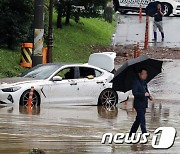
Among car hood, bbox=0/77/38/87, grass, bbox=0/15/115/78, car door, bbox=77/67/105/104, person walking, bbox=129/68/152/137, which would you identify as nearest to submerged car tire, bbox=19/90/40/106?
car hood, bbox=0/77/38/87

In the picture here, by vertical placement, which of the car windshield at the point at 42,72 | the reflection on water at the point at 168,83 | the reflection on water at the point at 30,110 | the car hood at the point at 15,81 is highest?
the car windshield at the point at 42,72

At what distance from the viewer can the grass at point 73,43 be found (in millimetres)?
24691

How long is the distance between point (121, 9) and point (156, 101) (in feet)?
66.9

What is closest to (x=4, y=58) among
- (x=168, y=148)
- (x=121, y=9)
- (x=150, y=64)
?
(x=150, y=64)

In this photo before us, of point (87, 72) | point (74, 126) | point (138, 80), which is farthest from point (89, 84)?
point (138, 80)

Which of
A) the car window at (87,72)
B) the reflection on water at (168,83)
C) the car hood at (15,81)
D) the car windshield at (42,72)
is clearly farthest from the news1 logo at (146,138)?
the reflection on water at (168,83)

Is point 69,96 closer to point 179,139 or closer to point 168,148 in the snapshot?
point 179,139

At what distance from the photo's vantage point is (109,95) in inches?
775

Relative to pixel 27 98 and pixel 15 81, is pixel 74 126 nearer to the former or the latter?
pixel 27 98

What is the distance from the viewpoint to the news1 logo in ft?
37.6

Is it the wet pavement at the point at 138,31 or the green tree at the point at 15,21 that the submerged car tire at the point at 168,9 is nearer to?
the wet pavement at the point at 138,31

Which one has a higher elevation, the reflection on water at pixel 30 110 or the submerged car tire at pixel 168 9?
the submerged car tire at pixel 168 9

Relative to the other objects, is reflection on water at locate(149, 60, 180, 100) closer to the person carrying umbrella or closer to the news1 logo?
the person carrying umbrella

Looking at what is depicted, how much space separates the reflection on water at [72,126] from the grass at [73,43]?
6196 mm
